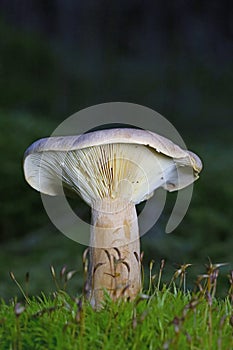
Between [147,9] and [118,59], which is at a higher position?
[147,9]

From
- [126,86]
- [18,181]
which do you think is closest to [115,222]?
[18,181]

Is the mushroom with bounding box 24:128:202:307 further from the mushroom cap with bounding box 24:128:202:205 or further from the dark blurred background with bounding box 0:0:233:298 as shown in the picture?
the dark blurred background with bounding box 0:0:233:298

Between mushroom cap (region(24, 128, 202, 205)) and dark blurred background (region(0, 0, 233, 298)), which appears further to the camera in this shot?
dark blurred background (region(0, 0, 233, 298))

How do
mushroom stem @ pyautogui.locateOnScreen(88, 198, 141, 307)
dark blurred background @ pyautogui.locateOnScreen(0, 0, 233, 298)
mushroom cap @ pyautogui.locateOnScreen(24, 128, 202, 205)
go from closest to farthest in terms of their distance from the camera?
mushroom cap @ pyautogui.locateOnScreen(24, 128, 202, 205)
mushroom stem @ pyautogui.locateOnScreen(88, 198, 141, 307)
dark blurred background @ pyautogui.locateOnScreen(0, 0, 233, 298)

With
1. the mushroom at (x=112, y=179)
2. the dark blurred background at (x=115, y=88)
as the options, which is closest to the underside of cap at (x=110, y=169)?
the mushroom at (x=112, y=179)

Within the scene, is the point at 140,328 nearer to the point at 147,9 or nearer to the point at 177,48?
the point at 177,48

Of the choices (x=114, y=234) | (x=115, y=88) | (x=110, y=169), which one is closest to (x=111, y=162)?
(x=110, y=169)

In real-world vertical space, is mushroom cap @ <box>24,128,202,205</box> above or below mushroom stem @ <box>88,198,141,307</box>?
above

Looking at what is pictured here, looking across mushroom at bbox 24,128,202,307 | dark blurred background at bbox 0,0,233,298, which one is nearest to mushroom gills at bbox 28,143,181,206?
mushroom at bbox 24,128,202,307
